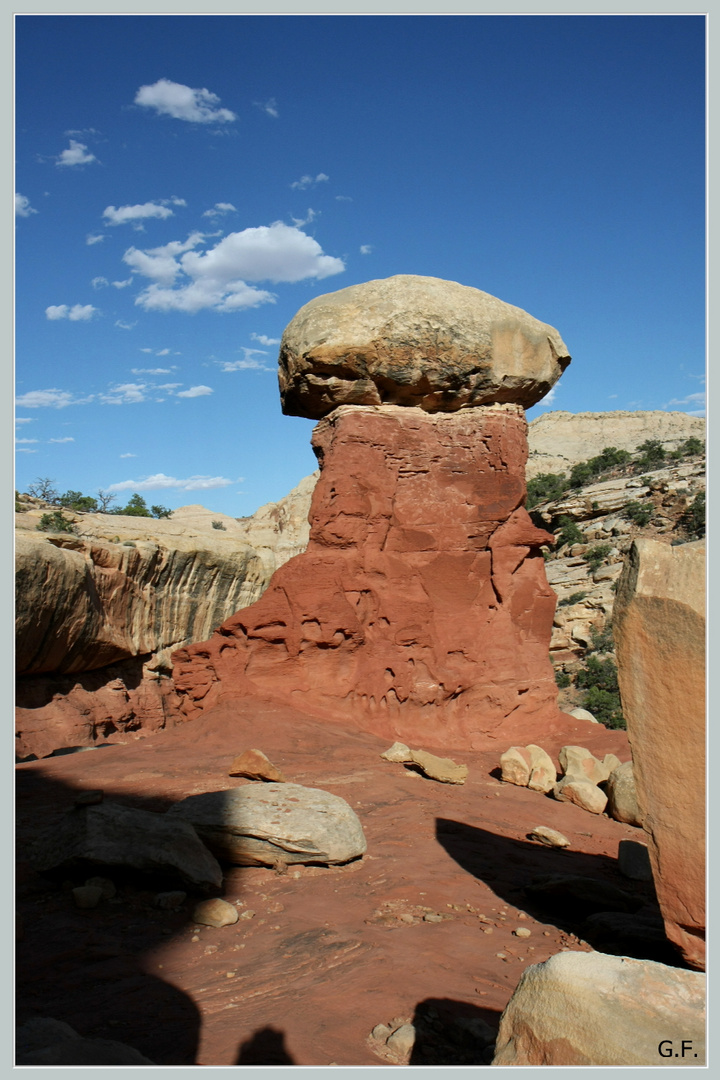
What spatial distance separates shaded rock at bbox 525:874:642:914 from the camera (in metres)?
4.30

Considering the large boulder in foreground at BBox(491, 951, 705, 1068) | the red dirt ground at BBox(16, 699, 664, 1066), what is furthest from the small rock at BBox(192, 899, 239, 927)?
the large boulder in foreground at BBox(491, 951, 705, 1068)

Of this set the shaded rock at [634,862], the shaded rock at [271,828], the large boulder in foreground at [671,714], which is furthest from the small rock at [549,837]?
the large boulder in foreground at [671,714]

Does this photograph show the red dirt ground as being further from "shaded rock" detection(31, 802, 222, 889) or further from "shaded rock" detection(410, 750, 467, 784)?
"shaded rock" detection(410, 750, 467, 784)

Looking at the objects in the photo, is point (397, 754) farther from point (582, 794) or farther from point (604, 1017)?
point (604, 1017)

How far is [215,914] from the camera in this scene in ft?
12.6

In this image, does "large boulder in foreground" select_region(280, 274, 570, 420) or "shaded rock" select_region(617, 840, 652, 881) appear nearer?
"shaded rock" select_region(617, 840, 652, 881)

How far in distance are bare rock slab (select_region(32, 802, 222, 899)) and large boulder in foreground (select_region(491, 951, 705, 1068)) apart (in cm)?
215

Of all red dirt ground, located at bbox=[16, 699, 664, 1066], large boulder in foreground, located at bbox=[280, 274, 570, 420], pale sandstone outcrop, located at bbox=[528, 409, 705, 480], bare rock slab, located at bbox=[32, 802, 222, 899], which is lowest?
red dirt ground, located at bbox=[16, 699, 664, 1066]

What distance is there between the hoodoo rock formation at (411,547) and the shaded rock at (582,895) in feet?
15.0

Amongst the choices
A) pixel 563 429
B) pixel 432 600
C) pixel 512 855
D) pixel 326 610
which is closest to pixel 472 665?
pixel 432 600

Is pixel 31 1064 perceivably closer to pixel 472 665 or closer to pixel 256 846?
pixel 256 846

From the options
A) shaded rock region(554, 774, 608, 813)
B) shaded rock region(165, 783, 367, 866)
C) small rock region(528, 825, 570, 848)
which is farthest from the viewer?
shaded rock region(554, 774, 608, 813)

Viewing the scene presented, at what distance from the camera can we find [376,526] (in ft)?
30.4

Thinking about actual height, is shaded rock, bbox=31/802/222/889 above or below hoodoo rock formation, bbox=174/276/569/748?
below
